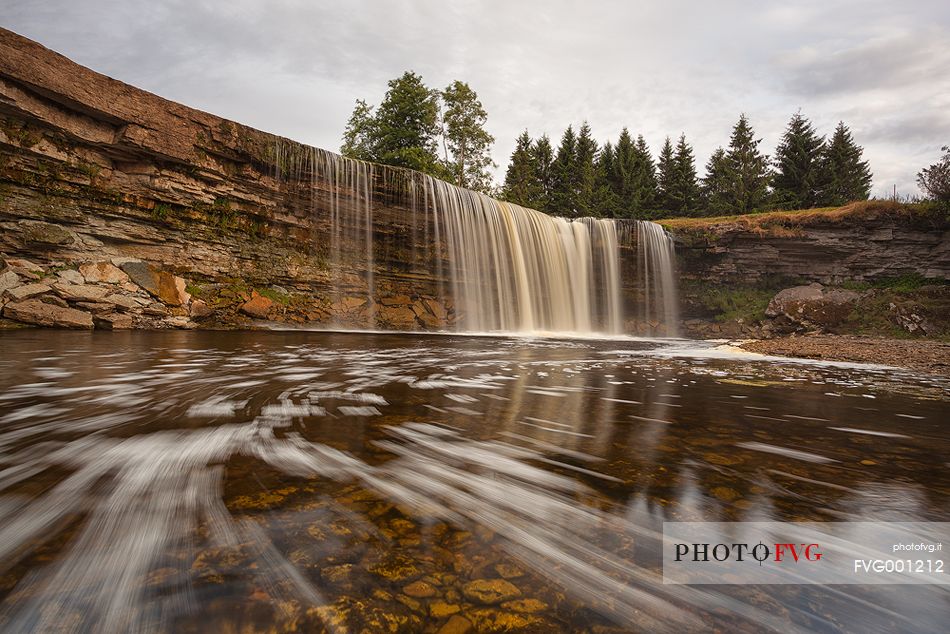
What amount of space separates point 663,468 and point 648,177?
42826 mm

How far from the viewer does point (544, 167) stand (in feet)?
138

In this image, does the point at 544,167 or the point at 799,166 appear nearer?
the point at 799,166

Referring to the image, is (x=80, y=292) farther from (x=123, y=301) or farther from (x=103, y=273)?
(x=123, y=301)

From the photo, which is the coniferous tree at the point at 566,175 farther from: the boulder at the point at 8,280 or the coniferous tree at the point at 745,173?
the boulder at the point at 8,280

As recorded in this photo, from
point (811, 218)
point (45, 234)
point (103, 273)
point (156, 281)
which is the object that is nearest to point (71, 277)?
point (103, 273)

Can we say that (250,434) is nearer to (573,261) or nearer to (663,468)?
(663,468)

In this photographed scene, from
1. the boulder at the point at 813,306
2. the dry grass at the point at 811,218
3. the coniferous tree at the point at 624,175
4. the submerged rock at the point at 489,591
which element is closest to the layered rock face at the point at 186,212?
the submerged rock at the point at 489,591

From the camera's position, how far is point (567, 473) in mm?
1792

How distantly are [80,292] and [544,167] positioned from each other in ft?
127

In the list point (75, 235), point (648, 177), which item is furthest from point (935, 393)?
point (648, 177)

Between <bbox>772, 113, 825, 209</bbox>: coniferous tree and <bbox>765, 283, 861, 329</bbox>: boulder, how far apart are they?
16.8 meters

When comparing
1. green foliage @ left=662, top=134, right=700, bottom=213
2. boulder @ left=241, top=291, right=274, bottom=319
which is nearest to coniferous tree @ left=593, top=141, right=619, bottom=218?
green foliage @ left=662, top=134, right=700, bottom=213

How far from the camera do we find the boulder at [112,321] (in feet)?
35.3

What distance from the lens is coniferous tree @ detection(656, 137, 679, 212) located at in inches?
1538
